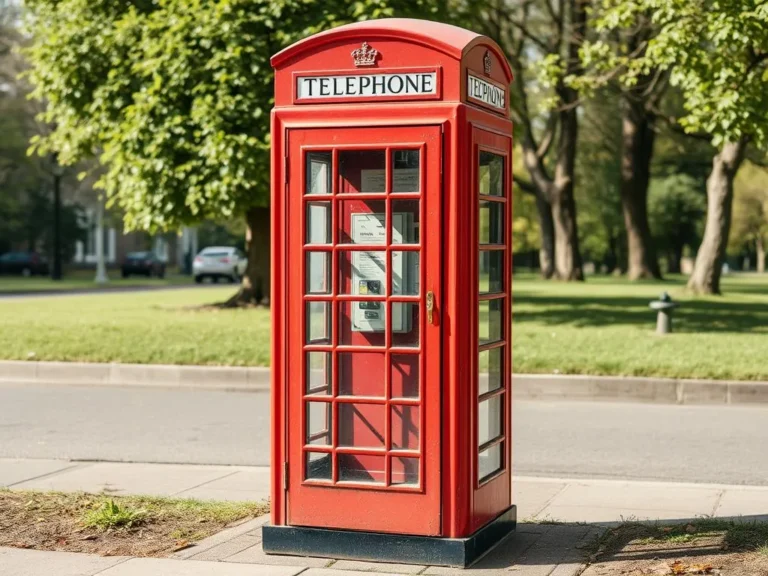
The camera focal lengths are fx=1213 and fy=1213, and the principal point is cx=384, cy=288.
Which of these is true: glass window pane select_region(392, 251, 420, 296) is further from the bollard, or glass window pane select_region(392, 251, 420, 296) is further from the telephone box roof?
the bollard

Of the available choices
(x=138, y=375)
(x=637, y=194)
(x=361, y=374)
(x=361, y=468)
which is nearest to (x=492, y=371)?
(x=361, y=374)

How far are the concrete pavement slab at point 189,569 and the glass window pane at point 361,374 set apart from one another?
0.91 m

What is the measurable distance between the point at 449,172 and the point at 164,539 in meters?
2.44

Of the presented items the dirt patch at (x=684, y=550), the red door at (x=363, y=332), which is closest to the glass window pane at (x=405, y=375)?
the red door at (x=363, y=332)

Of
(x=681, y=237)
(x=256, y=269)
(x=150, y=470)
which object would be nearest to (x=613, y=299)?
(x=256, y=269)

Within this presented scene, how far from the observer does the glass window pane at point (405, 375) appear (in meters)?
5.87

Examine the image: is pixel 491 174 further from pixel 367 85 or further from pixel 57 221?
pixel 57 221

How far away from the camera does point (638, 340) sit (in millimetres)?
16078

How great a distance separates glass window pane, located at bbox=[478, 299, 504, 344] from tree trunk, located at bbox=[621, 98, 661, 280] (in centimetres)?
4069

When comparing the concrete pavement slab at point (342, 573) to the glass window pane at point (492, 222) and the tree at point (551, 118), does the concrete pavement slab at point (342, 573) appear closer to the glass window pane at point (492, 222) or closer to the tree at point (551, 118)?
A: the glass window pane at point (492, 222)

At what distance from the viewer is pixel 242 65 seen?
19.7 metres

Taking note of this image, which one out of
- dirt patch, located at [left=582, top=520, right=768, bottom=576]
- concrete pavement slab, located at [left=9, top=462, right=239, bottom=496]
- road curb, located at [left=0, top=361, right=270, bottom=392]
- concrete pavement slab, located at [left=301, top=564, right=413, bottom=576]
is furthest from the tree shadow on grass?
concrete pavement slab, located at [left=301, top=564, right=413, bottom=576]

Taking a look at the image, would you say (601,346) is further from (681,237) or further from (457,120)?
(681,237)

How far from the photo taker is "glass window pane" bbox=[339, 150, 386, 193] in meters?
5.88
